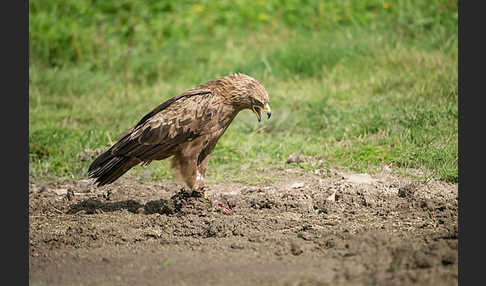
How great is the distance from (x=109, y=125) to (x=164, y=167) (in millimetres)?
1491

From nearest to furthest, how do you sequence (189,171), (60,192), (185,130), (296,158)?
(185,130) < (189,171) < (60,192) < (296,158)

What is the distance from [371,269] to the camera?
3785 mm

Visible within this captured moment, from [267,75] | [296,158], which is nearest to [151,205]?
[296,158]

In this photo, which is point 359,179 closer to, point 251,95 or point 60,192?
point 251,95

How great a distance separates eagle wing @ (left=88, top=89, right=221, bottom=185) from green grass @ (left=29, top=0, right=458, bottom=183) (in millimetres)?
1118

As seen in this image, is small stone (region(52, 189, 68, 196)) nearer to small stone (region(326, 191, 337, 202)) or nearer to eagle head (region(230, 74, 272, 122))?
eagle head (region(230, 74, 272, 122))

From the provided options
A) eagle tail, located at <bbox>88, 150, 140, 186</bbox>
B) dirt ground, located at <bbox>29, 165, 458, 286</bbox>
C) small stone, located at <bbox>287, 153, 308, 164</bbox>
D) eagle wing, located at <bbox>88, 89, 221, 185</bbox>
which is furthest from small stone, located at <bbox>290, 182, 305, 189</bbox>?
eagle tail, located at <bbox>88, 150, 140, 186</bbox>

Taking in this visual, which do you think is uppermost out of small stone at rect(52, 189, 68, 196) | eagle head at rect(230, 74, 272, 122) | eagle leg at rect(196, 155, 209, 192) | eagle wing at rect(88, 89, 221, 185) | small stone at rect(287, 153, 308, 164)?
eagle head at rect(230, 74, 272, 122)

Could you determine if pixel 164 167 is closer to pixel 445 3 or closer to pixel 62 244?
pixel 62 244

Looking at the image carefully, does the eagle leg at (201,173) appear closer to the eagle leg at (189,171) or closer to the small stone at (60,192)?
the eagle leg at (189,171)

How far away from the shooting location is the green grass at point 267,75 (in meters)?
6.67

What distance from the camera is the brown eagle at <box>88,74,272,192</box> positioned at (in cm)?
524

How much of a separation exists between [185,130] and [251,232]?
1.08 meters

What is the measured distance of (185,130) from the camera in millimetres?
5207
